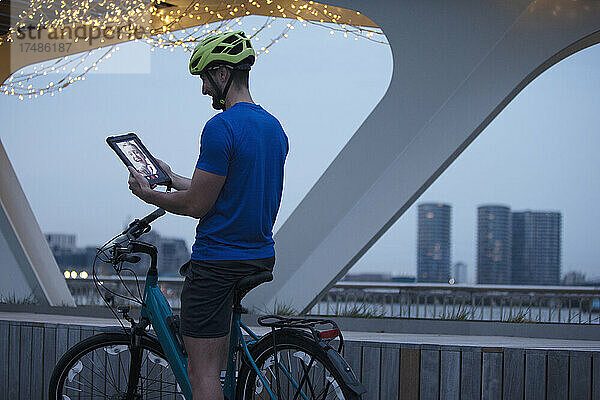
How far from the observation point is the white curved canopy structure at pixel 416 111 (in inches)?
183

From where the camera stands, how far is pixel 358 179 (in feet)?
15.9

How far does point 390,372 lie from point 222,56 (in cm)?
162

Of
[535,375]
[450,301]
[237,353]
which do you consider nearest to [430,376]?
[535,375]

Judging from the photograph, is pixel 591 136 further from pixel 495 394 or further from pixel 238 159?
pixel 238 159

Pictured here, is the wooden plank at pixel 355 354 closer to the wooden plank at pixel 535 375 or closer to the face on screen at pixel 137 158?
the wooden plank at pixel 535 375

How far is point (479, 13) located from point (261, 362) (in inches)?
124

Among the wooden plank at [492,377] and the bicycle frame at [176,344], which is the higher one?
the bicycle frame at [176,344]

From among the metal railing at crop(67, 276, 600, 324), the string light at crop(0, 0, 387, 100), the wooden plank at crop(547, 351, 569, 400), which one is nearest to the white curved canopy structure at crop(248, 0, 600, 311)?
the metal railing at crop(67, 276, 600, 324)

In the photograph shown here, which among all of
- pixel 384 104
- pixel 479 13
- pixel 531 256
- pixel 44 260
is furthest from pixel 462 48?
pixel 531 256

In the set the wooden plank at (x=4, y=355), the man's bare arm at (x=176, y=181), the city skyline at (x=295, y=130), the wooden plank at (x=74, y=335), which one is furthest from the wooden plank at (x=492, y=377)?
the city skyline at (x=295, y=130)

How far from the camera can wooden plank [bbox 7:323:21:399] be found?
3695 millimetres

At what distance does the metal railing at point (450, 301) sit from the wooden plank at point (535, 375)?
1751 mm

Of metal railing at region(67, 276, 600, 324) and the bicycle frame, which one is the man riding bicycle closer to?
the bicycle frame

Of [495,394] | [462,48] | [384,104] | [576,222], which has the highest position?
[462,48]
